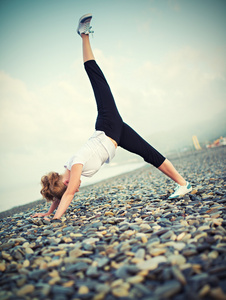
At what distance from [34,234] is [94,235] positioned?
1259 mm

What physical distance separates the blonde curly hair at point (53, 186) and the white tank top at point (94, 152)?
0.69 metres

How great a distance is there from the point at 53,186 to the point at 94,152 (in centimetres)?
134

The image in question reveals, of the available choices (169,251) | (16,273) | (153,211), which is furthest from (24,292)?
(153,211)

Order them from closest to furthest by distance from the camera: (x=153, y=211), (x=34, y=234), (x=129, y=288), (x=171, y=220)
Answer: (x=129, y=288)
(x=171, y=220)
(x=34, y=234)
(x=153, y=211)

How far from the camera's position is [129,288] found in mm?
1408

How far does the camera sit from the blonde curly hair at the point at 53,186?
387cm

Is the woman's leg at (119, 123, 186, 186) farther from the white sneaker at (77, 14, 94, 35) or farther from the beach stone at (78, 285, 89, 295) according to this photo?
the beach stone at (78, 285, 89, 295)

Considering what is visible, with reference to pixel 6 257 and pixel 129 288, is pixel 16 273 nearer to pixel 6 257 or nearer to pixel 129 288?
pixel 6 257

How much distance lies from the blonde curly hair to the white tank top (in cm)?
69

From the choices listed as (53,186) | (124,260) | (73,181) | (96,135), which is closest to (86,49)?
(96,135)

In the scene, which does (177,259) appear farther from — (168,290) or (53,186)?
(53,186)

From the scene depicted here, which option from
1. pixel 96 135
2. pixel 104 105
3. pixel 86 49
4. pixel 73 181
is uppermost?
pixel 86 49

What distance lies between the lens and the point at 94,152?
3367 millimetres

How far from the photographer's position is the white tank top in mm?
3316
